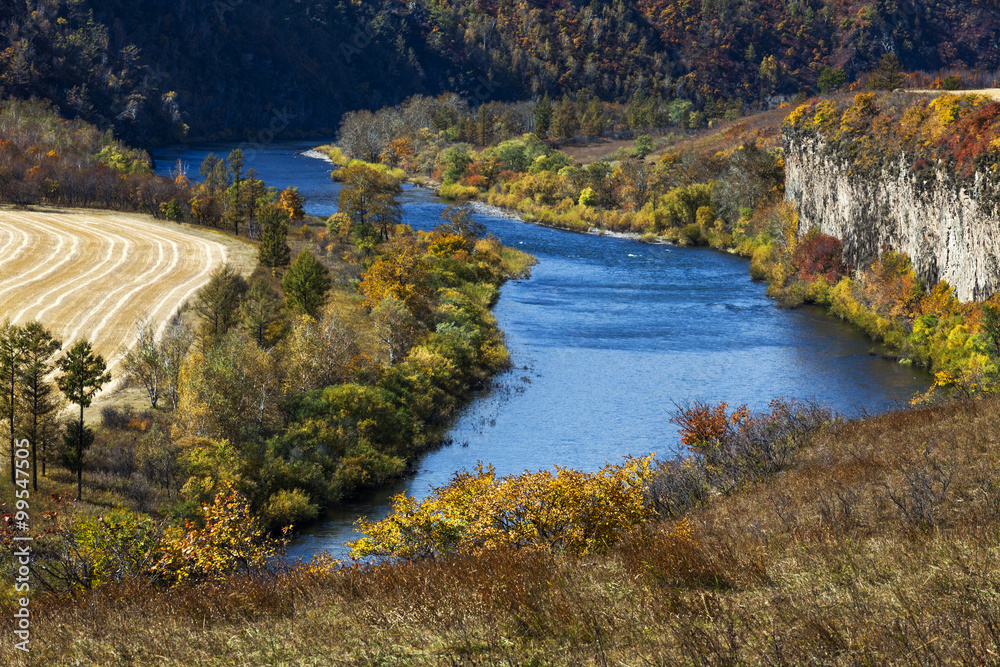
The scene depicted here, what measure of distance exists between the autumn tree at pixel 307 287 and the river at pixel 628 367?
462 inches

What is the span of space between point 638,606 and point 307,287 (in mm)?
44720

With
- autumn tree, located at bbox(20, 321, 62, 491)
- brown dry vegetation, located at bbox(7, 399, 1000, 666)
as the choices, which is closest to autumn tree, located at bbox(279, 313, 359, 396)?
autumn tree, located at bbox(20, 321, 62, 491)

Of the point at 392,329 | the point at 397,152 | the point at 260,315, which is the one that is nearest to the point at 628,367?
the point at 392,329

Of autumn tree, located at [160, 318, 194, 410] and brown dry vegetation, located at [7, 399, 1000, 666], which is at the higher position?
brown dry vegetation, located at [7, 399, 1000, 666]

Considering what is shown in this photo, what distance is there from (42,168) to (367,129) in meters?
93.8

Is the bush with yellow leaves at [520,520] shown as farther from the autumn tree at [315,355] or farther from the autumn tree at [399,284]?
the autumn tree at [399,284]

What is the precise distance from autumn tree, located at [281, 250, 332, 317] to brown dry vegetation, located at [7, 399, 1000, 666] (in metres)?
38.7

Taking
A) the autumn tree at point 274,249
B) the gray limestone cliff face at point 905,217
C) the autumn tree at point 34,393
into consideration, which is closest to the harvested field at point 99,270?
the autumn tree at point 274,249

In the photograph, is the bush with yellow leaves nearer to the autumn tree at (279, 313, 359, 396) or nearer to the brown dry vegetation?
the brown dry vegetation

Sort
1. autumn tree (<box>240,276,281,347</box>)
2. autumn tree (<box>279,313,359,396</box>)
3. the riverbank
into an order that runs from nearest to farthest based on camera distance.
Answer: autumn tree (<box>279,313,359,396</box>), autumn tree (<box>240,276,281,347</box>), the riverbank

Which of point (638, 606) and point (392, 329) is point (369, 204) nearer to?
point (392, 329)

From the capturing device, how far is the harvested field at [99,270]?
183 ft

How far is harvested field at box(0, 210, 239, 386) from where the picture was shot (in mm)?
55656

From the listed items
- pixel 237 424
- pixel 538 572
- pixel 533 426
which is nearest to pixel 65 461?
pixel 237 424
